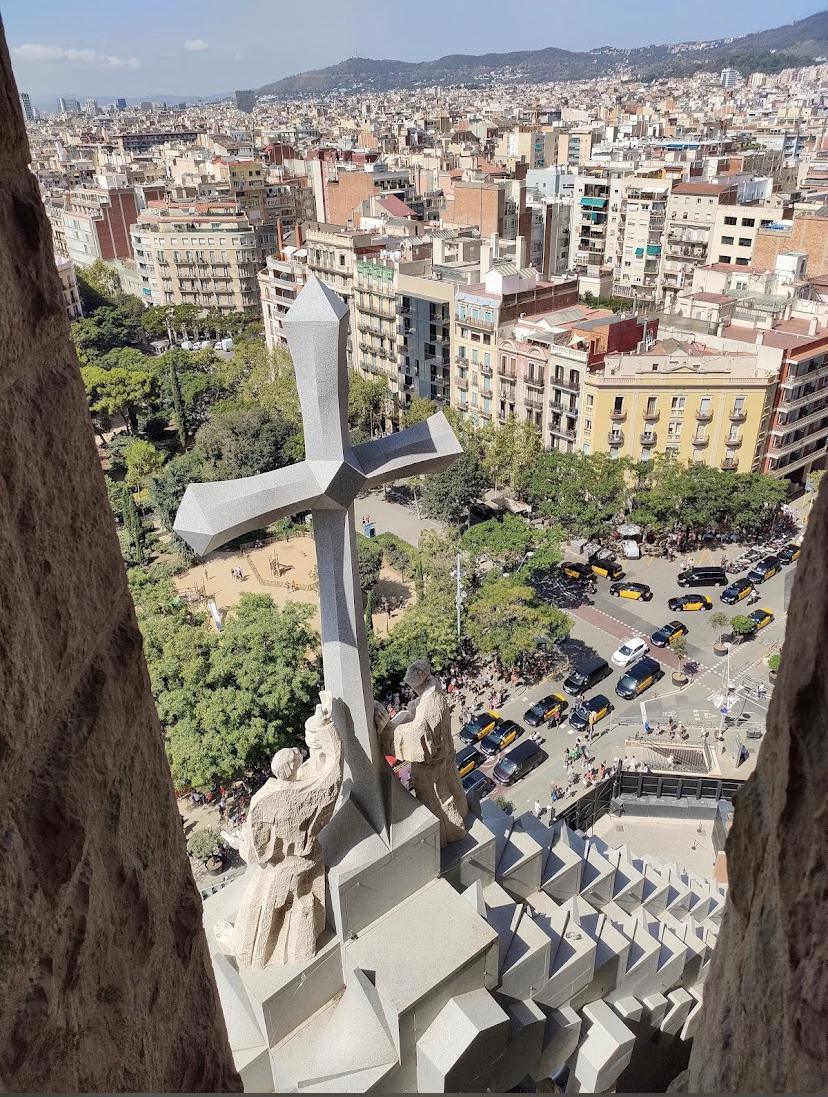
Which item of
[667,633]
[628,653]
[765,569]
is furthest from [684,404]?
[628,653]

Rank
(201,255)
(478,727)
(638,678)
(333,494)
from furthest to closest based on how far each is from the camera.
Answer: (201,255) → (638,678) → (478,727) → (333,494)

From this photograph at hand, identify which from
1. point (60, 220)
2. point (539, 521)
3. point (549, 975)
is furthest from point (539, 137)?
point (549, 975)

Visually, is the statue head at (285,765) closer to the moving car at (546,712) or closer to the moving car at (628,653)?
the moving car at (546,712)

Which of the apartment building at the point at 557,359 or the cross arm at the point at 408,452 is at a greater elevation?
the cross arm at the point at 408,452

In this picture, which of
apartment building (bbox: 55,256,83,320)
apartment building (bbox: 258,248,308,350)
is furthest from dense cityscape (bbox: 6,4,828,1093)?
apartment building (bbox: 55,256,83,320)

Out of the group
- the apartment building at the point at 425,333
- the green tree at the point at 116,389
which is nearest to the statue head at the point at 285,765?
the apartment building at the point at 425,333

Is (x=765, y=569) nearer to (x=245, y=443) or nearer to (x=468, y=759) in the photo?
(x=468, y=759)
